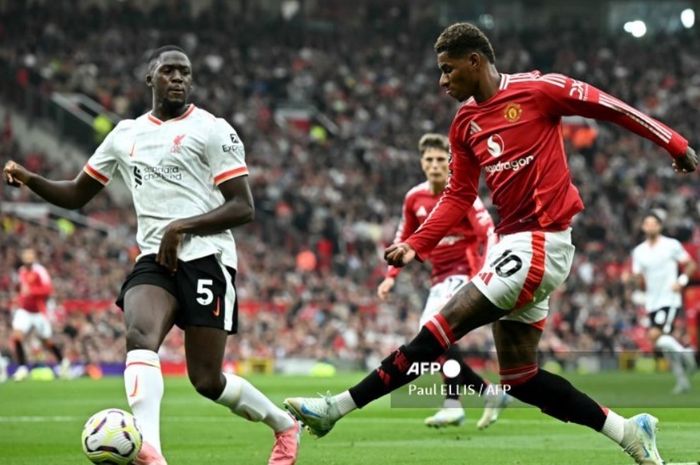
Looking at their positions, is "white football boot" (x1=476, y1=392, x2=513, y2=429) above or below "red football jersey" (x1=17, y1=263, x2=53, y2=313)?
below

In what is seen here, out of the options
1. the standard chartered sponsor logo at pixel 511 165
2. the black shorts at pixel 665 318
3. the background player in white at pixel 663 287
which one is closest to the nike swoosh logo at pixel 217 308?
the standard chartered sponsor logo at pixel 511 165

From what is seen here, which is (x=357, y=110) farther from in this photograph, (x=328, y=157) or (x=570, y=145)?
(x=570, y=145)

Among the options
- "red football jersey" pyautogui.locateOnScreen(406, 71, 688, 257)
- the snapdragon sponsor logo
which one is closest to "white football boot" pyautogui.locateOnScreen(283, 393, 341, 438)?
"red football jersey" pyautogui.locateOnScreen(406, 71, 688, 257)

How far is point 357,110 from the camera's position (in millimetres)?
41062

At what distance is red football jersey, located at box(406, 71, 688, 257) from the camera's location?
7652 mm

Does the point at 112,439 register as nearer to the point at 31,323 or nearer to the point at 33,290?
the point at 33,290

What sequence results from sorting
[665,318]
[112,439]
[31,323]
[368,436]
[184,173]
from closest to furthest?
[112,439], [184,173], [368,436], [665,318], [31,323]

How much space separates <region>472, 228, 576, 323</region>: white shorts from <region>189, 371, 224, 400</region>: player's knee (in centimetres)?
158

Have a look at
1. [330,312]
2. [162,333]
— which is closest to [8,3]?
[330,312]

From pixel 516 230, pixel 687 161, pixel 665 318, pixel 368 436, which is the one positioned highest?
pixel 687 161

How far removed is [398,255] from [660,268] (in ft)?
37.1

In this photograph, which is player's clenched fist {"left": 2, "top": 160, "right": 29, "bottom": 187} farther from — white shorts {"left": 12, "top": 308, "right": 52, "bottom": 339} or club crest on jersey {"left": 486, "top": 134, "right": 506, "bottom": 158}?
white shorts {"left": 12, "top": 308, "right": 52, "bottom": 339}

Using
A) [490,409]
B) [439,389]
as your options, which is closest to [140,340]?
[490,409]

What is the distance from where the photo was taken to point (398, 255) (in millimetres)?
7727
